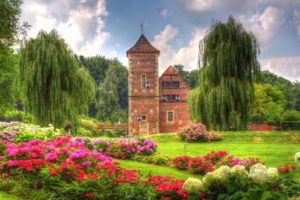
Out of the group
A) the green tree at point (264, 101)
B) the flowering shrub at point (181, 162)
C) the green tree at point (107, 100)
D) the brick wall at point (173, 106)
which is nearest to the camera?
the flowering shrub at point (181, 162)

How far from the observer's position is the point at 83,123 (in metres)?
35.1

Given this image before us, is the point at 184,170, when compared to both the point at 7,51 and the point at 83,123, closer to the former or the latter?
the point at 7,51

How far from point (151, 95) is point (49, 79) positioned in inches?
768

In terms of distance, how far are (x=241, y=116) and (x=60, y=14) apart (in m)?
12.2

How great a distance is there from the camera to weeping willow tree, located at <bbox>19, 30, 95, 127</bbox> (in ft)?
63.6

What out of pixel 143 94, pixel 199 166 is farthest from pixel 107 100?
pixel 199 166

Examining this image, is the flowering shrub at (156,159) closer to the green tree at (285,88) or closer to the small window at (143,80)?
the small window at (143,80)

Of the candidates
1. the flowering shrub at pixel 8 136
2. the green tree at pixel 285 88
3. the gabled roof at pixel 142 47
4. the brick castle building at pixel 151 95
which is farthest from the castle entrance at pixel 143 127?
the flowering shrub at pixel 8 136

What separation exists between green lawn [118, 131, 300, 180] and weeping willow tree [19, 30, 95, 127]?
19.4 ft

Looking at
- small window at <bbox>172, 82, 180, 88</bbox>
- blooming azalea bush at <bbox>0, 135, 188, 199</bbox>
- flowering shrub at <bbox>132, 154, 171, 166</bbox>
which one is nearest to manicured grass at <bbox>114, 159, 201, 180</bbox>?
flowering shrub at <bbox>132, 154, 171, 166</bbox>

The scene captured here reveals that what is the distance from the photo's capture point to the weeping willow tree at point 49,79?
63.6ft

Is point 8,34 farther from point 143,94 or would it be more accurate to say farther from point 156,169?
point 143,94

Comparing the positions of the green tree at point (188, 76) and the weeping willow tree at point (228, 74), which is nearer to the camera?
the weeping willow tree at point (228, 74)

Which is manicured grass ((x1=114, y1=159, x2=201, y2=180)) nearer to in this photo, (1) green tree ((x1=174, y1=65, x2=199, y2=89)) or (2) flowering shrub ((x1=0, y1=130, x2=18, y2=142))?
(2) flowering shrub ((x1=0, y1=130, x2=18, y2=142))
